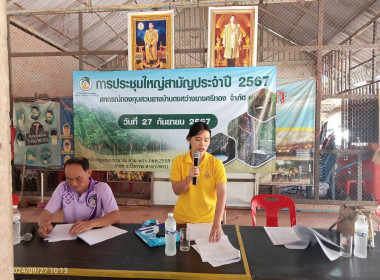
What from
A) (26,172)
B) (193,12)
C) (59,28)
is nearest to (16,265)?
(26,172)

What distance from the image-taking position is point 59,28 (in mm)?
6816

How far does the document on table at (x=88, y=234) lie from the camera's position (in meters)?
1.68

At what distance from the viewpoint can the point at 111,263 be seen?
54.6 inches

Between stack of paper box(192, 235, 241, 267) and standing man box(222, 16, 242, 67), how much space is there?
3.28 meters

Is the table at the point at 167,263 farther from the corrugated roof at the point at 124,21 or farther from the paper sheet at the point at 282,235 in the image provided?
the corrugated roof at the point at 124,21

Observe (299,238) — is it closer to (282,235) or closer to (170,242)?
(282,235)

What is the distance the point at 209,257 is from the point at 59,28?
7.32m

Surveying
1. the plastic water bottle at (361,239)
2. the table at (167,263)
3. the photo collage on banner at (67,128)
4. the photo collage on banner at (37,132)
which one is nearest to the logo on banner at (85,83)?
the photo collage on banner at (67,128)

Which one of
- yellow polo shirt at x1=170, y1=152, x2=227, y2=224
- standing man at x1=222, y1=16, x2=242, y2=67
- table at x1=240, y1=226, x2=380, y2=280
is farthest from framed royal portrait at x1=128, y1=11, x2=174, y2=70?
table at x1=240, y1=226, x2=380, y2=280

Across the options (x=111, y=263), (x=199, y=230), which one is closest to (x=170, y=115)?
(x=199, y=230)

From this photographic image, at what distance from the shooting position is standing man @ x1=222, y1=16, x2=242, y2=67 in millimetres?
4256

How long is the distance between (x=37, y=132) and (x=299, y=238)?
4.80 metres

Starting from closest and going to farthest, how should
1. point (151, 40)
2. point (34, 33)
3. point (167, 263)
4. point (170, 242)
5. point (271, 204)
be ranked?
point (167, 263) → point (170, 242) → point (271, 204) → point (151, 40) → point (34, 33)

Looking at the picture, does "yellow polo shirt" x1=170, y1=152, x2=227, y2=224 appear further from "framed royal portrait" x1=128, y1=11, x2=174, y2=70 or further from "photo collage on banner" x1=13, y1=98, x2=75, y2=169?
"photo collage on banner" x1=13, y1=98, x2=75, y2=169
